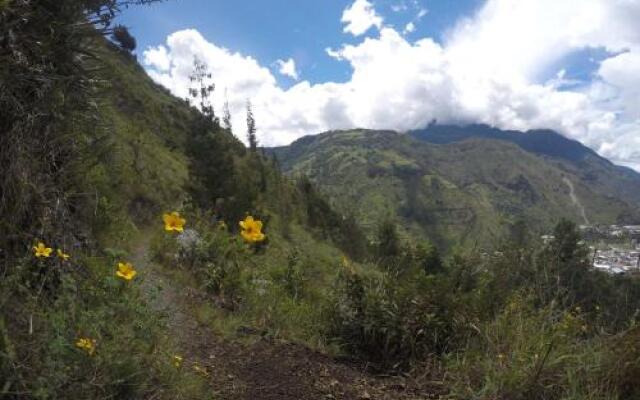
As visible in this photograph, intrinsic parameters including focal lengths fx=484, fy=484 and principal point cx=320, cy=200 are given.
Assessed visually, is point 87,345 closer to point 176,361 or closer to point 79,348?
point 79,348

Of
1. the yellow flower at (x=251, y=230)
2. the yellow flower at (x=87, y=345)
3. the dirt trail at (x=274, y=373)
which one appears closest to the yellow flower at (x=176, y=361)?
the dirt trail at (x=274, y=373)

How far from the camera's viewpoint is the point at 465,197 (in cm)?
19650

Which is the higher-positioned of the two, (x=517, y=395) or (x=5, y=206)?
(x=5, y=206)

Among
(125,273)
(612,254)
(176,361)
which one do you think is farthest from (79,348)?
(612,254)

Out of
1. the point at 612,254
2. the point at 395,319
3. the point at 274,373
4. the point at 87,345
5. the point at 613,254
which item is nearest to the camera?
the point at 87,345

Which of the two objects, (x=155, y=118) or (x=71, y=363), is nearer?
(x=71, y=363)

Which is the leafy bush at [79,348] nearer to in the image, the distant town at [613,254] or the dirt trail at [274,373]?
the dirt trail at [274,373]

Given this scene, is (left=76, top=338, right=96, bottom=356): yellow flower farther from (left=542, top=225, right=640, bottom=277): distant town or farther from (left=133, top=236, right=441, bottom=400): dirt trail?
(left=542, top=225, right=640, bottom=277): distant town

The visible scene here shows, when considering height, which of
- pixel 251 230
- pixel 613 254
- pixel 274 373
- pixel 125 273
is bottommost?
pixel 274 373

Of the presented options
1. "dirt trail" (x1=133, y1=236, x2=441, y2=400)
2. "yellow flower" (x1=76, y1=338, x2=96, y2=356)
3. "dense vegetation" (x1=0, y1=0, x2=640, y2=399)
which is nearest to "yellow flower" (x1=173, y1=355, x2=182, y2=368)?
"dense vegetation" (x1=0, y1=0, x2=640, y2=399)

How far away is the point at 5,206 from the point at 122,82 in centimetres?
4283

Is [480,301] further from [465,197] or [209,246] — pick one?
[465,197]

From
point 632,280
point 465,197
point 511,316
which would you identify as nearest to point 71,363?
point 511,316

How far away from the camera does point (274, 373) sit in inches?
129
